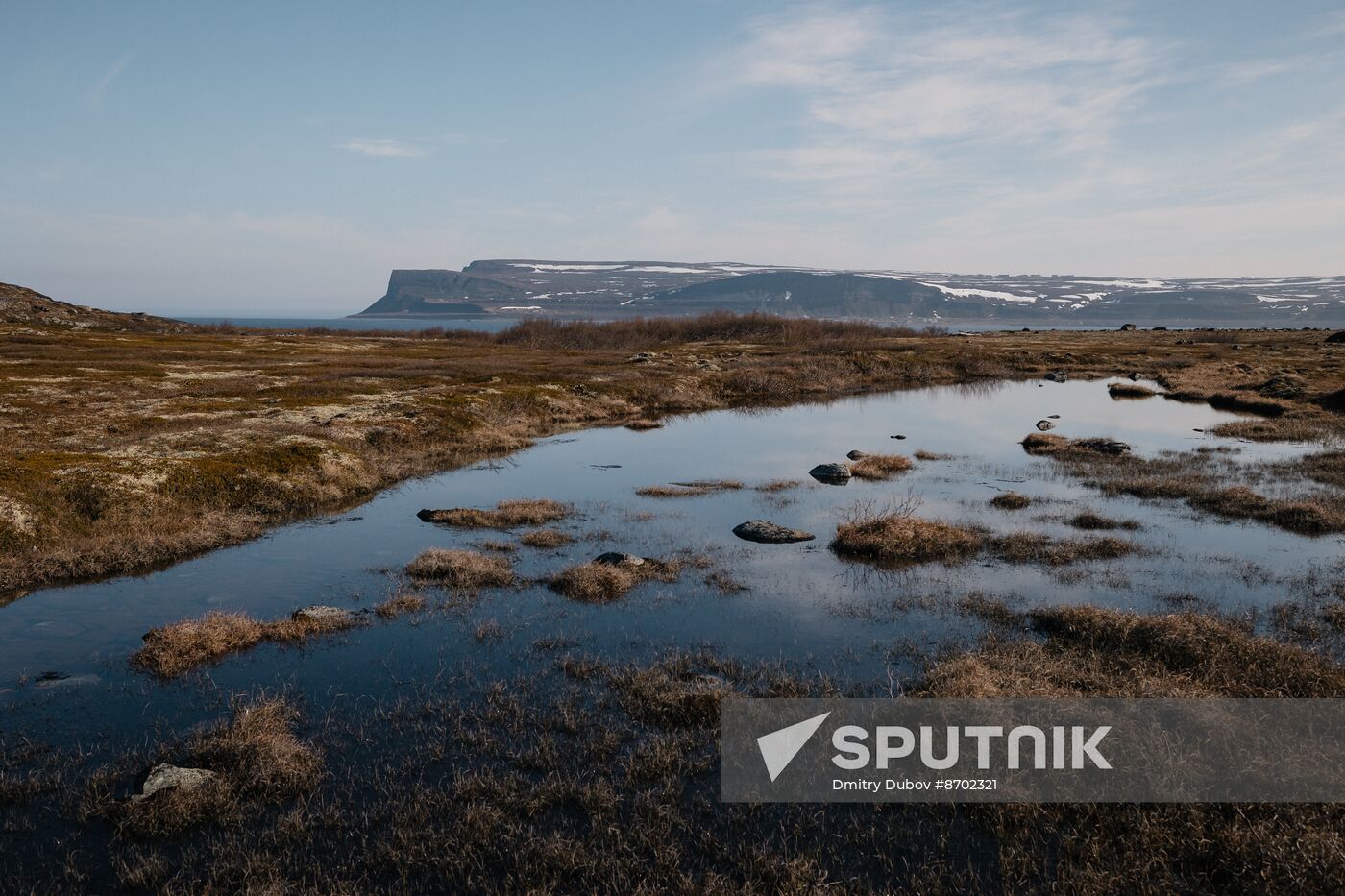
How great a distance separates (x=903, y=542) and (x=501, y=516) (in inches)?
614

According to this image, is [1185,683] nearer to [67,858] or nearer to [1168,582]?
[1168,582]

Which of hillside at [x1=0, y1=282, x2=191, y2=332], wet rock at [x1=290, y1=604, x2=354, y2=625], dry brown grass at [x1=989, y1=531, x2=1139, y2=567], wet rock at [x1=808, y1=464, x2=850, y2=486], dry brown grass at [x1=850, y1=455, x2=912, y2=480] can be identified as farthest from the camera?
hillside at [x1=0, y1=282, x2=191, y2=332]

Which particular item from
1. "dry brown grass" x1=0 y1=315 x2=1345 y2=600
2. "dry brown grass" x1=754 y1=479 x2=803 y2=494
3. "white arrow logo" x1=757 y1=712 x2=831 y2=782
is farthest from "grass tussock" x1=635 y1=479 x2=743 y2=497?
"white arrow logo" x1=757 y1=712 x2=831 y2=782

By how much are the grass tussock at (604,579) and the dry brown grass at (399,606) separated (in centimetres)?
384

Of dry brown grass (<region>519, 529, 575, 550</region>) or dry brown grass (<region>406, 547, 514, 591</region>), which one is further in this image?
dry brown grass (<region>519, 529, 575, 550</region>)

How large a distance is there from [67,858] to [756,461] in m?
36.6

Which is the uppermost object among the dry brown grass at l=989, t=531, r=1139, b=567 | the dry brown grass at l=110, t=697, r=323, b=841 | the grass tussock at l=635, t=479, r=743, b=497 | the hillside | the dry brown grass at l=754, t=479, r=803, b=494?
the hillside

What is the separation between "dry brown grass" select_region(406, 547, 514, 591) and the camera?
910 inches

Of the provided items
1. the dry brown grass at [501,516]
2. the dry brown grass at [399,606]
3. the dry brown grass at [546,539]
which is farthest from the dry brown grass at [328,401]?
the dry brown grass at [546,539]

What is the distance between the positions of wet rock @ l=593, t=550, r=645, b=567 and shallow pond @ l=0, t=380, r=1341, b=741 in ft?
4.55

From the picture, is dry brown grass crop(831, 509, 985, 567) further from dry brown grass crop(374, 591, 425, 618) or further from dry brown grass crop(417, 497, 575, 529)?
dry brown grass crop(374, 591, 425, 618)

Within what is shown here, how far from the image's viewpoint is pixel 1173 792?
38.1ft

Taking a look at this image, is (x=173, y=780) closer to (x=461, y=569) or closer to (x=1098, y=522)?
(x=461, y=569)

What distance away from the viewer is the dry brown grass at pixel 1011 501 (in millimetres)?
32312
